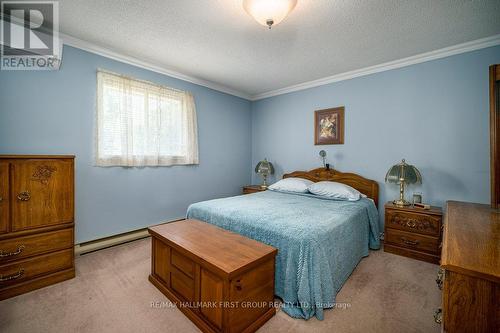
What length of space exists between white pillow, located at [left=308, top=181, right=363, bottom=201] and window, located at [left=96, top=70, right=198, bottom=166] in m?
2.04

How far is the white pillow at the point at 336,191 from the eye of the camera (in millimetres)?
2868

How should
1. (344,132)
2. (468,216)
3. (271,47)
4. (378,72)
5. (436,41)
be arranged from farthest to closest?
(344,132), (378,72), (271,47), (436,41), (468,216)

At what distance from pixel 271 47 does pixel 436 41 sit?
1852mm

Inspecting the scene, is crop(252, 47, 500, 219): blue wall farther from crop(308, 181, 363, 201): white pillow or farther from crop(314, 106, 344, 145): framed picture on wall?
A: crop(308, 181, 363, 201): white pillow

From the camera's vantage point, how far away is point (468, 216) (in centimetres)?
171

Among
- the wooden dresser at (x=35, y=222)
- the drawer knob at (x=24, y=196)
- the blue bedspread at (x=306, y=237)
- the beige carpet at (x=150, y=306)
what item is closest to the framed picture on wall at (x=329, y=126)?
the blue bedspread at (x=306, y=237)

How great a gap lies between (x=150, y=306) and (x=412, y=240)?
283 centimetres

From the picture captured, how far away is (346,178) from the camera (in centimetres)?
343

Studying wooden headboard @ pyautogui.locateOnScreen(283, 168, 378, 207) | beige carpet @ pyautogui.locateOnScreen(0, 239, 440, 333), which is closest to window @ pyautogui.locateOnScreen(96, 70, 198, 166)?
beige carpet @ pyautogui.locateOnScreen(0, 239, 440, 333)

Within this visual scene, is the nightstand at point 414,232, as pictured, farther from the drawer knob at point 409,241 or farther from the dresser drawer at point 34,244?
the dresser drawer at point 34,244

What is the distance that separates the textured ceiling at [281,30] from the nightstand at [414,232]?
194 centimetres

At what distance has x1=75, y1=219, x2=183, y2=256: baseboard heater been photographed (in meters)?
2.59

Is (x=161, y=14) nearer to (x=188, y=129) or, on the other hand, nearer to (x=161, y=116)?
(x=161, y=116)

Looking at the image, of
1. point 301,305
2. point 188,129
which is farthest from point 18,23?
point 301,305
